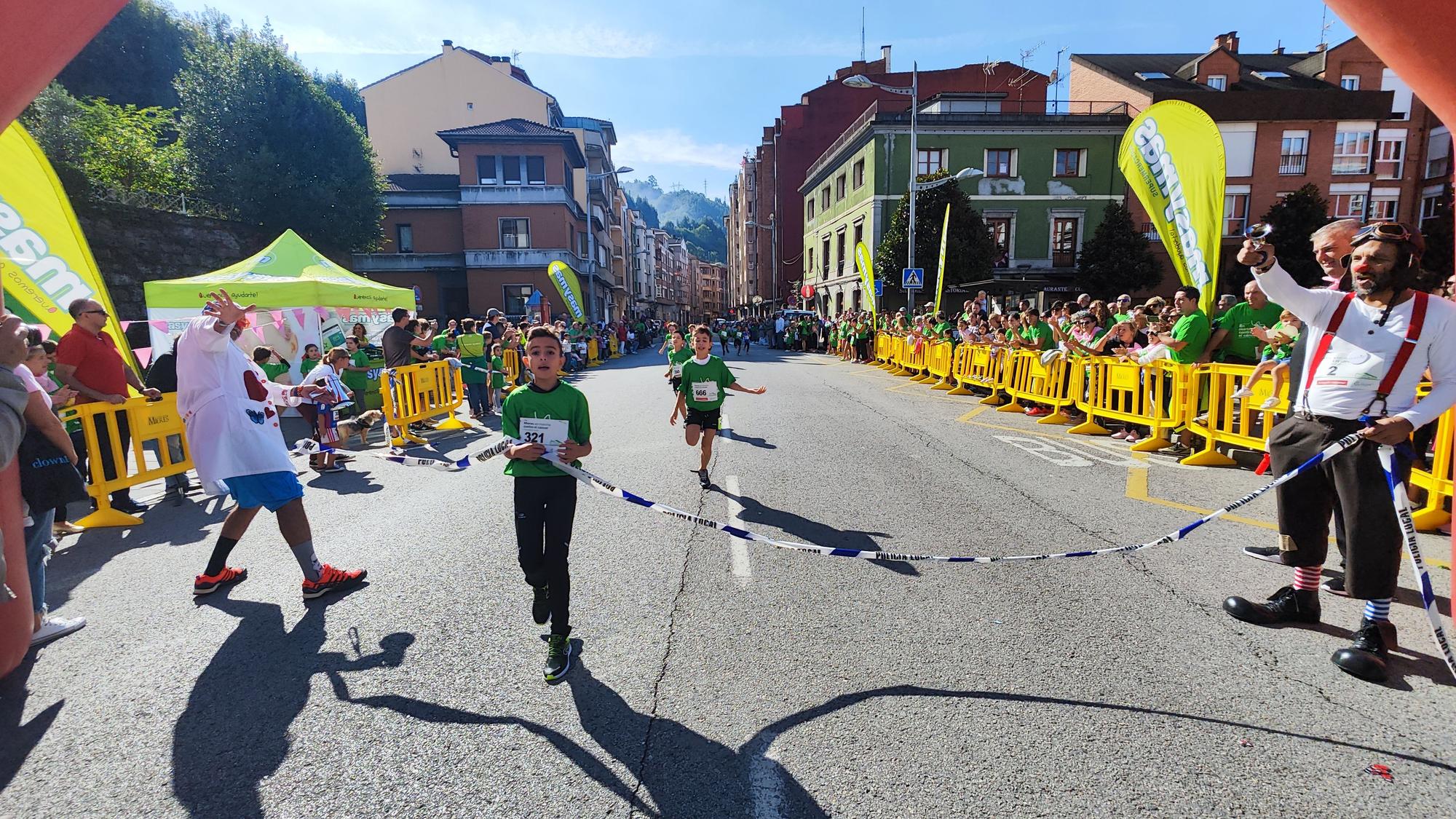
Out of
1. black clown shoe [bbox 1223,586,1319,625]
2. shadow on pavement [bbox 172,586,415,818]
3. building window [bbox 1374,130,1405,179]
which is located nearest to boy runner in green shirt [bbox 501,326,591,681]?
shadow on pavement [bbox 172,586,415,818]

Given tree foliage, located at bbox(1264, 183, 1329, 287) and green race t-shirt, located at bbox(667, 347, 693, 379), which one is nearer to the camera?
green race t-shirt, located at bbox(667, 347, 693, 379)

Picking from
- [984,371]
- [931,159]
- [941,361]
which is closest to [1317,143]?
[931,159]

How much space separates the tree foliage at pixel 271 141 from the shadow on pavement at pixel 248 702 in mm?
31824

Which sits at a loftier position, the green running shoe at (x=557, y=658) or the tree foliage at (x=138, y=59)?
the tree foliage at (x=138, y=59)

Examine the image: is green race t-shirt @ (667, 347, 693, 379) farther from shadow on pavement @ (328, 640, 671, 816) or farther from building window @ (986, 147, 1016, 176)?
building window @ (986, 147, 1016, 176)

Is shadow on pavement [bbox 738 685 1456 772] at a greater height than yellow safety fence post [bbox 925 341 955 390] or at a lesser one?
lesser

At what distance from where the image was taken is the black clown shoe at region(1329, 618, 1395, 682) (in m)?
3.11

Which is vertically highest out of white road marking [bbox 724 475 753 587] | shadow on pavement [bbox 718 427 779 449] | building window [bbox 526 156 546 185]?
building window [bbox 526 156 546 185]

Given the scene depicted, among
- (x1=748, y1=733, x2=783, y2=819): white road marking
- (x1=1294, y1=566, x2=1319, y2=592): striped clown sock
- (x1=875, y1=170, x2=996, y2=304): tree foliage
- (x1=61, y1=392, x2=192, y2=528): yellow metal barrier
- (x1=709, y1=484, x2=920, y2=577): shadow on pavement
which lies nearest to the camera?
(x1=748, y1=733, x2=783, y2=819): white road marking

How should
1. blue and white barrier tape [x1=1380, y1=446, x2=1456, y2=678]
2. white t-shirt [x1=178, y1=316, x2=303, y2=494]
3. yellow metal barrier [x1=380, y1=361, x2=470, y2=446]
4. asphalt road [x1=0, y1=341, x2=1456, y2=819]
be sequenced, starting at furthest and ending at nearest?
1. yellow metal barrier [x1=380, y1=361, x2=470, y2=446]
2. white t-shirt [x1=178, y1=316, x2=303, y2=494]
3. blue and white barrier tape [x1=1380, y1=446, x2=1456, y2=678]
4. asphalt road [x1=0, y1=341, x2=1456, y2=819]

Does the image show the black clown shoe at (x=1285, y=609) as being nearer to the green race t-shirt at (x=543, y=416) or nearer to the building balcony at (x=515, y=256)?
the green race t-shirt at (x=543, y=416)

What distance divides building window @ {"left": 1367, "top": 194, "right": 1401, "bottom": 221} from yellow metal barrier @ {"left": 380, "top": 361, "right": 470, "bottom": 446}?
4777cm

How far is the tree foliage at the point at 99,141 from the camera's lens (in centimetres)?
2183

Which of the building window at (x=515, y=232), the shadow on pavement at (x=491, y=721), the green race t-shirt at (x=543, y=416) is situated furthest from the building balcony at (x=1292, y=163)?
the shadow on pavement at (x=491, y=721)
